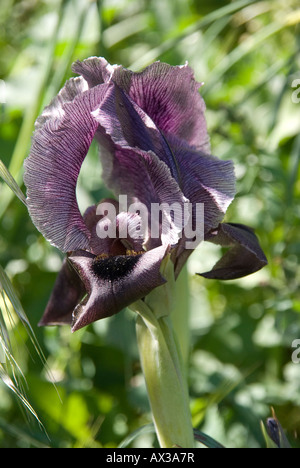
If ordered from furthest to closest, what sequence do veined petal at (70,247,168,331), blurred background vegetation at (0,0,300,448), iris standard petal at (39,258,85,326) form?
blurred background vegetation at (0,0,300,448) < iris standard petal at (39,258,85,326) < veined petal at (70,247,168,331)

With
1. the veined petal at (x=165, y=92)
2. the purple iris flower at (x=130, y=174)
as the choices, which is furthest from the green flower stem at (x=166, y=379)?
the veined petal at (x=165, y=92)

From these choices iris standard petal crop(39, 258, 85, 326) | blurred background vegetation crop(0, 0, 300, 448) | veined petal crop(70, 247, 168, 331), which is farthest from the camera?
blurred background vegetation crop(0, 0, 300, 448)

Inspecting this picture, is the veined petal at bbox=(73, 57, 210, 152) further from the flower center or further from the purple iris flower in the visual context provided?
the flower center

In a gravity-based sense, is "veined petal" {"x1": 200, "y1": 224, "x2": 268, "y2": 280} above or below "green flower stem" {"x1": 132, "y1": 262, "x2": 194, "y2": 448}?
above

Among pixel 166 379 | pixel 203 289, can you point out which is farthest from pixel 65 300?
pixel 203 289

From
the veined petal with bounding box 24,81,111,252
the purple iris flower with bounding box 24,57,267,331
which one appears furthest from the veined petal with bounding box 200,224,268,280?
the veined petal with bounding box 24,81,111,252

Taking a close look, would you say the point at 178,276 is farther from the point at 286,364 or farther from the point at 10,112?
Answer: the point at 10,112

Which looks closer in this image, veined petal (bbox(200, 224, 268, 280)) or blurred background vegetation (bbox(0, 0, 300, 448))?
veined petal (bbox(200, 224, 268, 280))

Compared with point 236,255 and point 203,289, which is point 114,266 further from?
point 203,289

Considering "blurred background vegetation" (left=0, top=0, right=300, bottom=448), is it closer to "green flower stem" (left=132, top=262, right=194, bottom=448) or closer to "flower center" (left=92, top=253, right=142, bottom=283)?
"green flower stem" (left=132, top=262, right=194, bottom=448)
